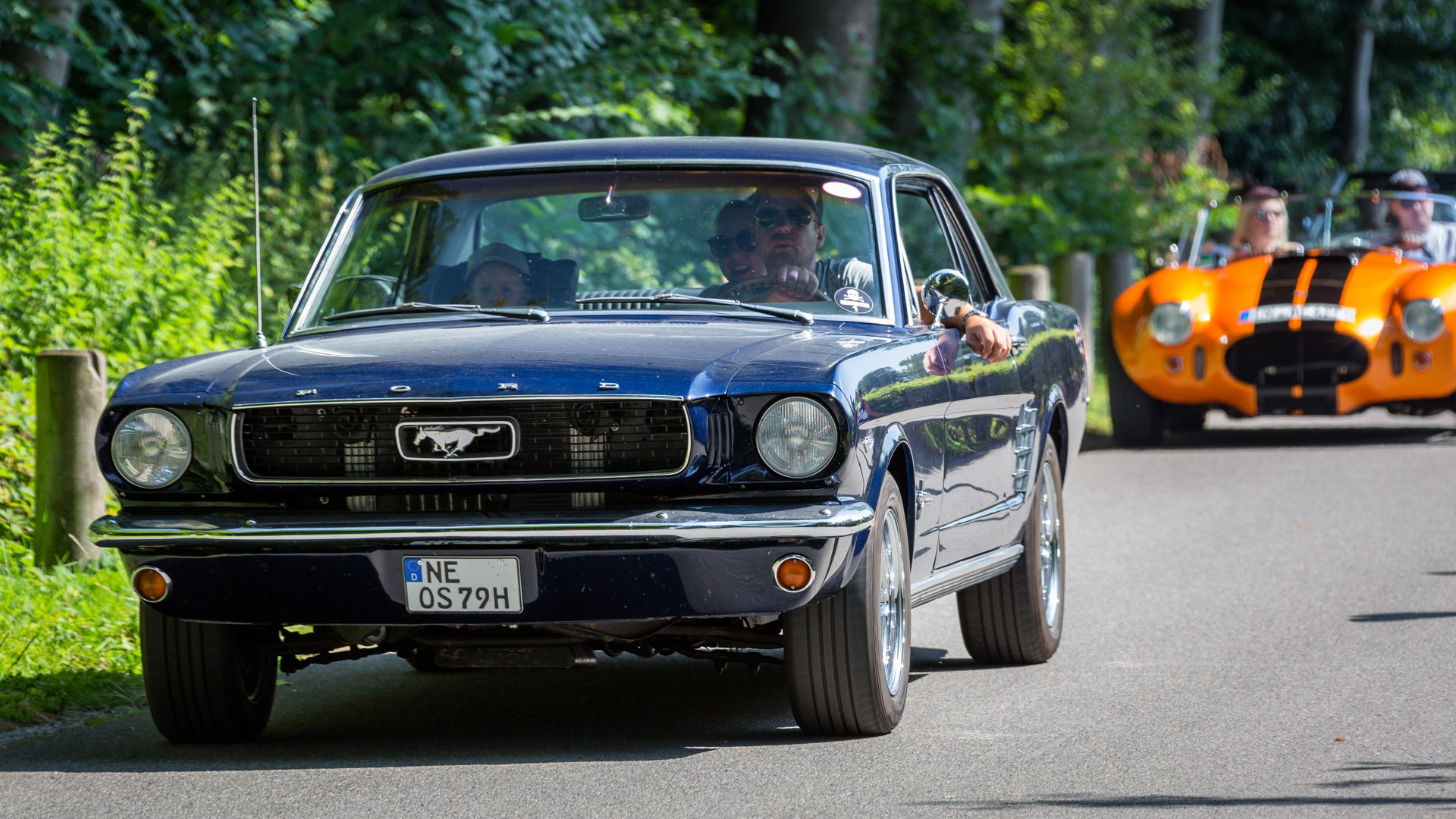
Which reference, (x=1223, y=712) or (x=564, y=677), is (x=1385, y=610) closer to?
(x=1223, y=712)

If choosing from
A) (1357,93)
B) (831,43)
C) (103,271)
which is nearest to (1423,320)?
(831,43)

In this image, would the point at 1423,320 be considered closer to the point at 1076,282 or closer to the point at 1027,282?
the point at 1027,282

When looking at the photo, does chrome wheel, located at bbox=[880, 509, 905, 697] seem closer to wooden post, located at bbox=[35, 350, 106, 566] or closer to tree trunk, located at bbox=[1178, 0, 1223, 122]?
wooden post, located at bbox=[35, 350, 106, 566]

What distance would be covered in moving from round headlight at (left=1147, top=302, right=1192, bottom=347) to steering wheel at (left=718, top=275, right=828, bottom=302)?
7730mm

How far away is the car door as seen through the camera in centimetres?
574

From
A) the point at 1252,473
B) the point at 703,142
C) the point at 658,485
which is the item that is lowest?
the point at 1252,473

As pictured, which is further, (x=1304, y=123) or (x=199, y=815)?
(x=1304, y=123)

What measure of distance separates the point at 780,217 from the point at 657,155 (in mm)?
457

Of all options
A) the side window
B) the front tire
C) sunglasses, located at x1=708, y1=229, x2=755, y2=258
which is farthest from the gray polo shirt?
the front tire

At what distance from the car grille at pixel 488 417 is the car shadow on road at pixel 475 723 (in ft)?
2.47

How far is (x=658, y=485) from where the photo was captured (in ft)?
15.8

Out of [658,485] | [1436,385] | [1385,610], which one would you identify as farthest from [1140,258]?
[658,485]

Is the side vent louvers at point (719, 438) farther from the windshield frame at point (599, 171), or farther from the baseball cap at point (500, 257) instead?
the baseball cap at point (500, 257)

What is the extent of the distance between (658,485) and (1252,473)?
313 inches
